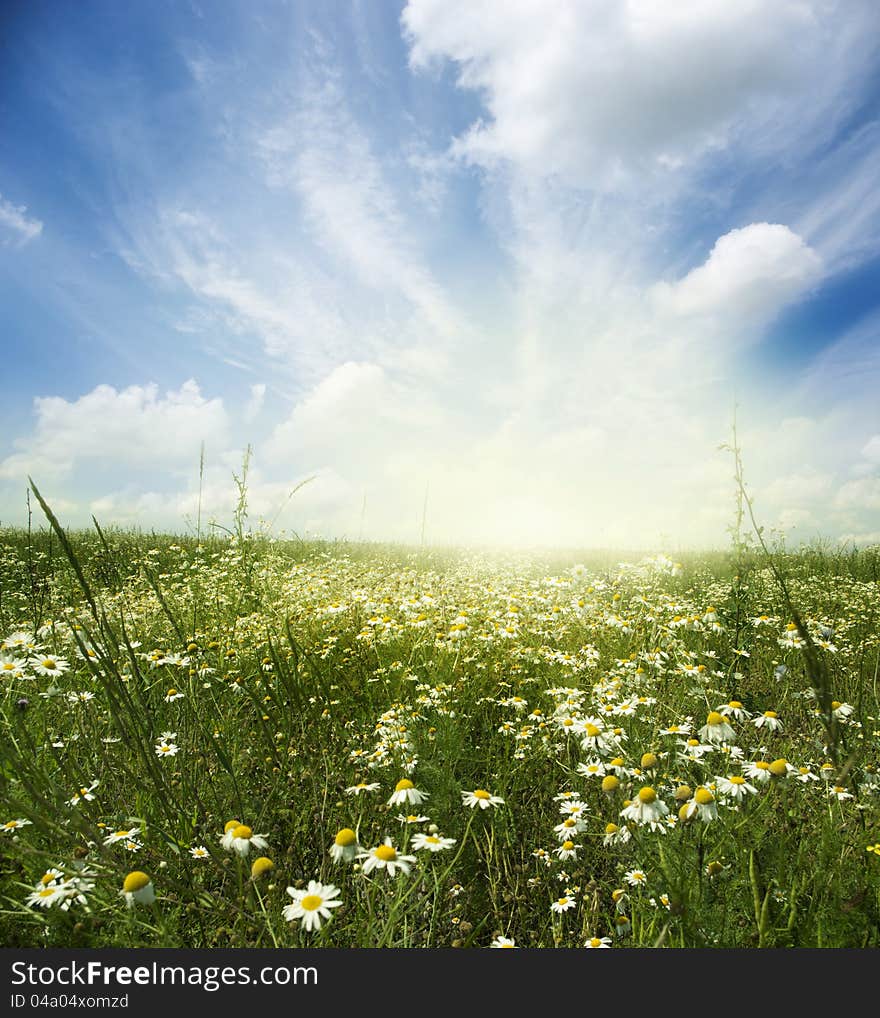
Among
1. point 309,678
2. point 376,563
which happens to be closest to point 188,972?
point 309,678

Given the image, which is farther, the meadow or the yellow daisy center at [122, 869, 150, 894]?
the meadow

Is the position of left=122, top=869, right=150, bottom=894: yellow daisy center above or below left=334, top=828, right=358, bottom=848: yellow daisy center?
below

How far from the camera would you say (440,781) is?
8.59ft

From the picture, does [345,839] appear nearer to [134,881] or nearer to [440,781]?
[134,881]

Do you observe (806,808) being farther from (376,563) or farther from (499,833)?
(376,563)

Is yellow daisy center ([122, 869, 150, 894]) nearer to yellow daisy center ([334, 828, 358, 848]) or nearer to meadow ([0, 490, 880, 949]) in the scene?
meadow ([0, 490, 880, 949])

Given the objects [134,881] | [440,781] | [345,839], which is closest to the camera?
[134,881]

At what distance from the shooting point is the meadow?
5.57 ft

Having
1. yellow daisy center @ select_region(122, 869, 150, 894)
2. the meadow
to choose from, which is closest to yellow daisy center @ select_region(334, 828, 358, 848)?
the meadow

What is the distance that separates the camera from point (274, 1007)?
51.3 inches

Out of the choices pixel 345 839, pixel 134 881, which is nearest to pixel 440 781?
pixel 345 839

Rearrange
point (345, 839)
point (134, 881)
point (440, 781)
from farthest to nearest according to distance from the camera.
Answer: point (440, 781) → point (345, 839) → point (134, 881)

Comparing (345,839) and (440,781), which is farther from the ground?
(345,839)

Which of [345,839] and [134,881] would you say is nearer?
[134,881]
